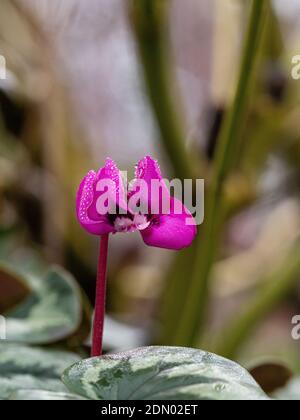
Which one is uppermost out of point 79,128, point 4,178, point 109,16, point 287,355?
point 109,16

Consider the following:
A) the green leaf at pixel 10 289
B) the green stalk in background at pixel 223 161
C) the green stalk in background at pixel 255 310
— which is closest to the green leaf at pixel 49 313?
the green leaf at pixel 10 289

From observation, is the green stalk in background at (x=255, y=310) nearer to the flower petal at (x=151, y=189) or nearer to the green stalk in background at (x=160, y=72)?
the green stalk in background at (x=160, y=72)

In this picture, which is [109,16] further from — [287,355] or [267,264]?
[287,355]

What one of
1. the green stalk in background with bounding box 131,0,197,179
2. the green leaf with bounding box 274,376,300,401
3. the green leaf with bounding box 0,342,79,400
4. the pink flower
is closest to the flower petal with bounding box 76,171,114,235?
the pink flower

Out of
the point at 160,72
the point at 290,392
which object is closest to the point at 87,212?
the point at 290,392

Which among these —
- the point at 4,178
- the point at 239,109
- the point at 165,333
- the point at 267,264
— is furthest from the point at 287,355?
the point at 239,109

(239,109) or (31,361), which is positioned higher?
(239,109)
